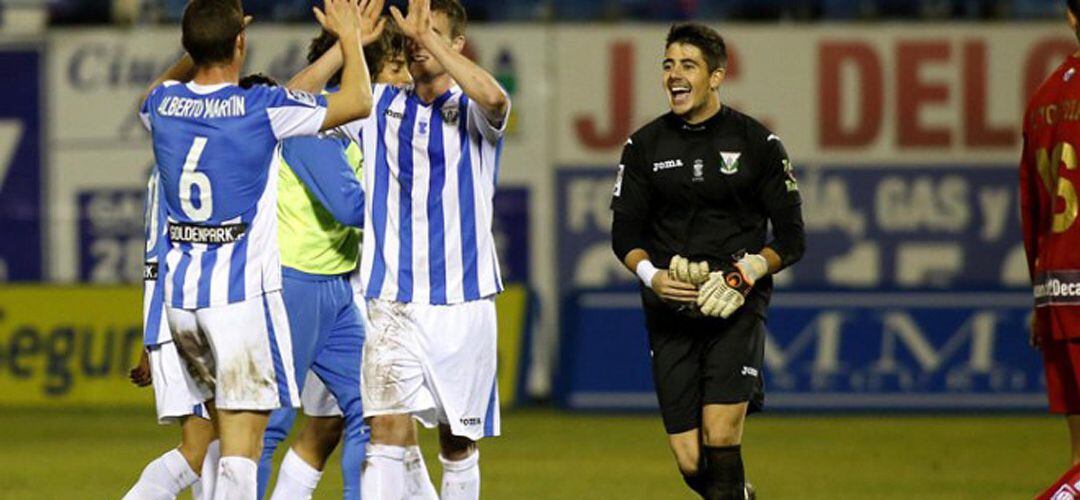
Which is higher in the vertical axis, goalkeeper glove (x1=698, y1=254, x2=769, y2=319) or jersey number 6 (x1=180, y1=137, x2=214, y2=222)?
jersey number 6 (x1=180, y1=137, x2=214, y2=222)

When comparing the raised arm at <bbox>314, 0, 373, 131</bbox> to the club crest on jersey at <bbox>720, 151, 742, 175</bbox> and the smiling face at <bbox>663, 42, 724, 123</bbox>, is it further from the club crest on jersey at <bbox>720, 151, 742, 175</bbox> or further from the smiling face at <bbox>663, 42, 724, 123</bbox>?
the club crest on jersey at <bbox>720, 151, 742, 175</bbox>

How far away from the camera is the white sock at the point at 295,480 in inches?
320

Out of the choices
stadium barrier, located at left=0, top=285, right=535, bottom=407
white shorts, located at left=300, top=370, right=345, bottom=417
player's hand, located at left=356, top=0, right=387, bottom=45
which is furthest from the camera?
stadium barrier, located at left=0, top=285, right=535, bottom=407

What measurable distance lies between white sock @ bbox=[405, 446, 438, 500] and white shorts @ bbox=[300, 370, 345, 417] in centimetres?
69

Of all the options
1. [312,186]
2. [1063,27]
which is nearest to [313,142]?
[312,186]

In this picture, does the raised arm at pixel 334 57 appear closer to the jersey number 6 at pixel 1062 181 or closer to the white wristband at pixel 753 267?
the white wristband at pixel 753 267

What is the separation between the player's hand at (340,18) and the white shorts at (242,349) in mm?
922

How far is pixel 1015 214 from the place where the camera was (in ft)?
59.1

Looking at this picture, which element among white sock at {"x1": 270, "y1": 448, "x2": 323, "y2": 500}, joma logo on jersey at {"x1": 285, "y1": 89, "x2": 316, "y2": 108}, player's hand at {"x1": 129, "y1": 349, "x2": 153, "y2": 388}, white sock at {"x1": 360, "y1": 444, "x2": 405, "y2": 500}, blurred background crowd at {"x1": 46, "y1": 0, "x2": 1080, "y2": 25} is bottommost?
white sock at {"x1": 270, "y1": 448, "x2": 323, "y2": 500}

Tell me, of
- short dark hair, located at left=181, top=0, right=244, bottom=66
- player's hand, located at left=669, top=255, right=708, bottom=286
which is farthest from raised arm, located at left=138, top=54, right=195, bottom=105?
player's hand, located at left=669, top=255, right=708, bottom=286

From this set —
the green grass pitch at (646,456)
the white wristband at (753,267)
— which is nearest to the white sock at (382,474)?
the white wristband at (753,267)

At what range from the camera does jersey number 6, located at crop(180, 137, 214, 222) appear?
691 cm

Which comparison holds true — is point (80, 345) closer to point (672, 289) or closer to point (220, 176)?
point (672, 289)

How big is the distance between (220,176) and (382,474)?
4.51 ft
